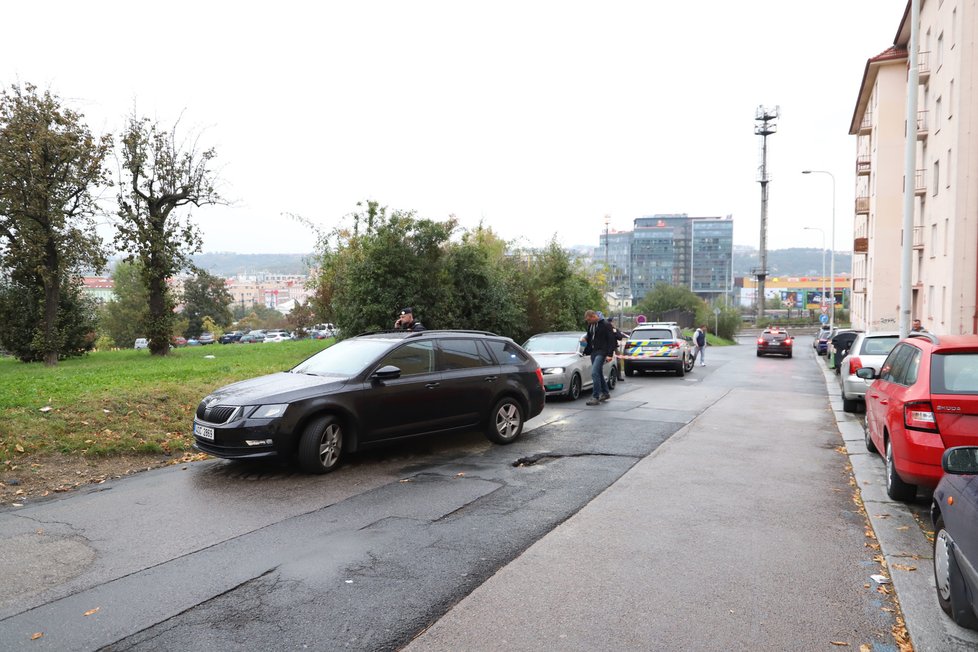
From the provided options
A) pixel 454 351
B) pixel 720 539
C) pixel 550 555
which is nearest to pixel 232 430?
pixel 454 351

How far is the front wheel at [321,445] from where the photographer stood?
7.07 metres

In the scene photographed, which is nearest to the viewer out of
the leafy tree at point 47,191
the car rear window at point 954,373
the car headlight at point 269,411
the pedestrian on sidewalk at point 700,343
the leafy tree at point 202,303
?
the car rear window at point 954,373

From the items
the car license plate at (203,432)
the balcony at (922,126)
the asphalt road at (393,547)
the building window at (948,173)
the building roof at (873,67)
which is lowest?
the asphalt road at (393,547)

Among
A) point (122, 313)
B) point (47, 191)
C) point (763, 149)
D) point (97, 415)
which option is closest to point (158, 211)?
point (47, 191)

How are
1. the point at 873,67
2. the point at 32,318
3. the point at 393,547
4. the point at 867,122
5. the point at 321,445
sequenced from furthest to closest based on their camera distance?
the point at 867,122 < the point at 873,67 < the point at 32,318 < the point at 321,445 < the point at 393,547

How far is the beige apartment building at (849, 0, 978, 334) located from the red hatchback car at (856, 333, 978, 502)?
24403 mm

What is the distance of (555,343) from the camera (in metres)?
15.3

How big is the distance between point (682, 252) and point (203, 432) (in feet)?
597

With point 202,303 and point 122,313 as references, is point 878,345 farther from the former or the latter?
point 202,303

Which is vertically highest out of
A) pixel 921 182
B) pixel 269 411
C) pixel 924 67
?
pixel 924 67

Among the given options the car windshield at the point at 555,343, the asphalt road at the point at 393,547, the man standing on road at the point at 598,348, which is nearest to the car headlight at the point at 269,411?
the asphalt road at the point at 393,547

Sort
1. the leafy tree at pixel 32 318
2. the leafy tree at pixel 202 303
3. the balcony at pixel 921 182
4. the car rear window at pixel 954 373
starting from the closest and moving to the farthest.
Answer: the car rear window at pixel 954 373 < the leafy tree at pixel 32 318 < the balcony at pixel 921 182 < the leafy tree at pixel 202 303

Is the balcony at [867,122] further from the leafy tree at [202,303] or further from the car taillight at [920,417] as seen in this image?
the leafy tree at [202,303]

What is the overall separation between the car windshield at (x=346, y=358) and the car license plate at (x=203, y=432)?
1371mm
